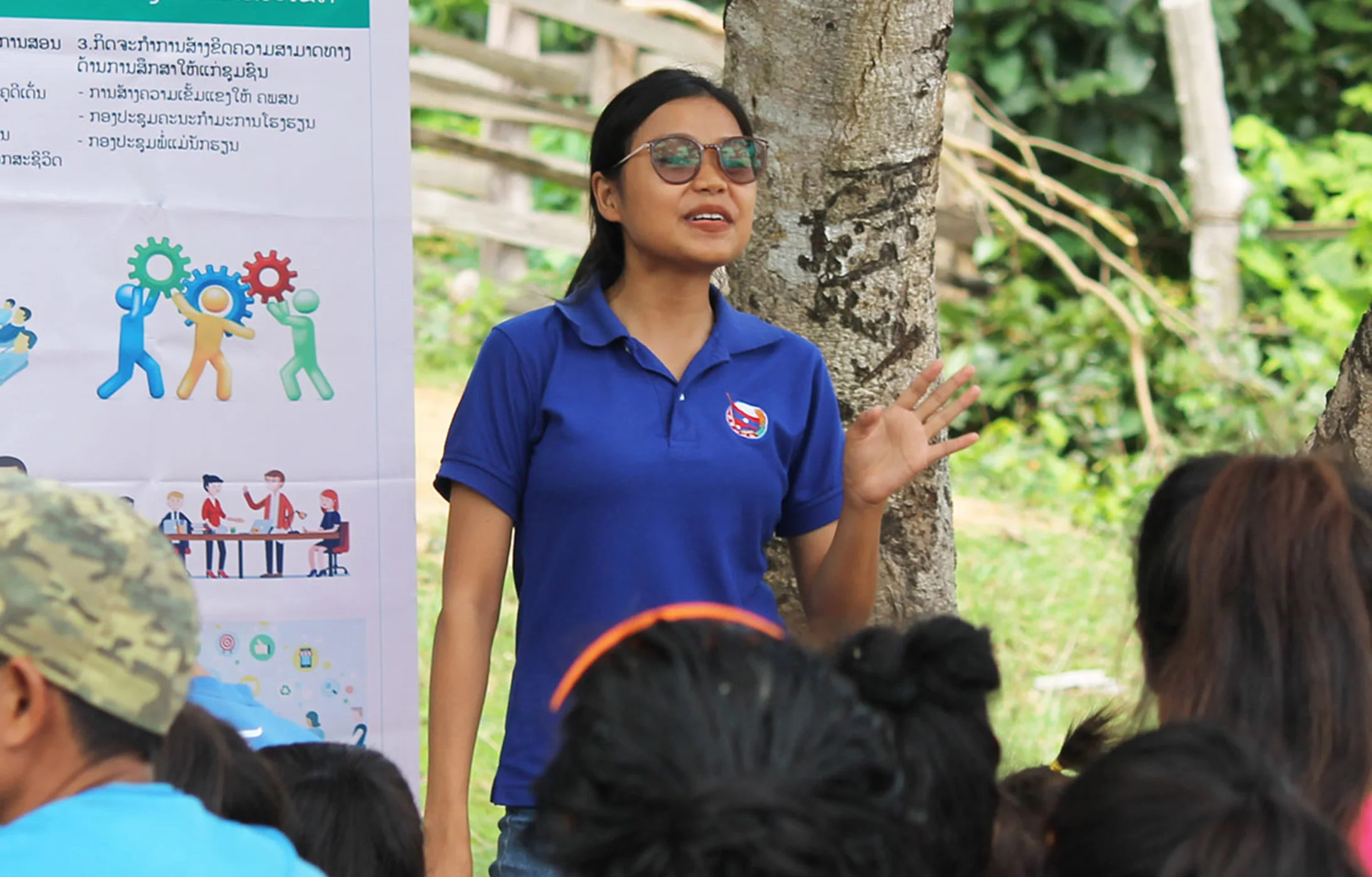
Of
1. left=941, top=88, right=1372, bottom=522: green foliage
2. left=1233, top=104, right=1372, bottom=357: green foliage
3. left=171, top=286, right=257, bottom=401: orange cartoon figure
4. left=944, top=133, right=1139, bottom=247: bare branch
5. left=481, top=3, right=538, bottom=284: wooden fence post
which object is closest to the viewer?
left=171, top=286, right=257, bottom=401: orange cartoon figure

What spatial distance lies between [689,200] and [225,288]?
2.79ft

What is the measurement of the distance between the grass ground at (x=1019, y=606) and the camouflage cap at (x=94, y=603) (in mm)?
2850

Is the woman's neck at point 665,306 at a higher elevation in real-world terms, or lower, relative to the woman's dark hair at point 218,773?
higher

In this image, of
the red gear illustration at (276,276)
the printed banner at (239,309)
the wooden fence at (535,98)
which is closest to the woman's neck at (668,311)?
the printed banner at (239,309)

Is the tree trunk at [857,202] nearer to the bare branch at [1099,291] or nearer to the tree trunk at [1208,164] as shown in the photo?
the bare branch at [1099,291]

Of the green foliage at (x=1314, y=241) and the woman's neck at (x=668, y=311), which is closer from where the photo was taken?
the woman's neck at (x=668, y=311)

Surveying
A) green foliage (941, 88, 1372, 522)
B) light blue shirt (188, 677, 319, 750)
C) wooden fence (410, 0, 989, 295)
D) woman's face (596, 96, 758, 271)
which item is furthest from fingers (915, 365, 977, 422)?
wooden fence (410, 0, 989, 295)

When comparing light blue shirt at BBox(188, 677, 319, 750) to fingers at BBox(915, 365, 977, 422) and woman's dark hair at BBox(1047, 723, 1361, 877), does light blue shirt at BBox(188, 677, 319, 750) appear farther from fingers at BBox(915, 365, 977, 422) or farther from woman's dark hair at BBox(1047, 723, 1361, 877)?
woman's dark hair at BBox(1047, 723, 1361, 877)

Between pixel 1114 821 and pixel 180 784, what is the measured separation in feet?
2.99

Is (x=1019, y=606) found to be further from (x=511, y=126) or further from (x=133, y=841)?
(x=133, y=841)

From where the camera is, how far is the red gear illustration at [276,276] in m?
2.62

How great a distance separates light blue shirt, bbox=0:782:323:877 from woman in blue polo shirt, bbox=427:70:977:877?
716mm

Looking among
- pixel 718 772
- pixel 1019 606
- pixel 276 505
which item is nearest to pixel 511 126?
pixel 1019 606

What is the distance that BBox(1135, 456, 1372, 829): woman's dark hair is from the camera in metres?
1.55
